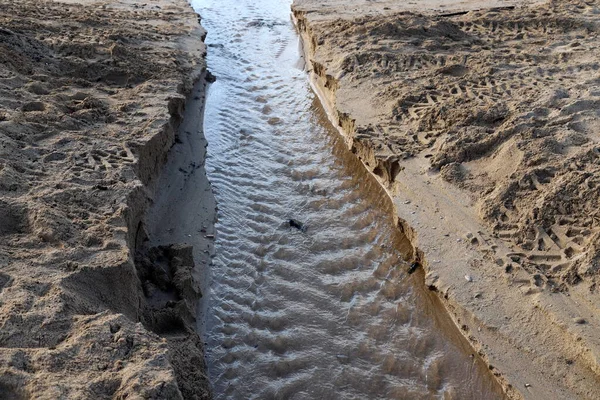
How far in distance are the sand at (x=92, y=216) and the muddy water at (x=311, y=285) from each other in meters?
0.26

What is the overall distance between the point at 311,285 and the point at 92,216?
155 centimetres

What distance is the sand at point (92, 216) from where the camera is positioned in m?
2.71

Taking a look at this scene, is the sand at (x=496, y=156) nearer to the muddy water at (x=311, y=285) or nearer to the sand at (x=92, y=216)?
the muddy water at (x=311, y=285)

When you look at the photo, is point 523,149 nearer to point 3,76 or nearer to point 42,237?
point 42,237

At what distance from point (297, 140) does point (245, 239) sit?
1.80m

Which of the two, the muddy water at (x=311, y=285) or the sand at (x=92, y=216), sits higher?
the sand at (x=92, y=216)

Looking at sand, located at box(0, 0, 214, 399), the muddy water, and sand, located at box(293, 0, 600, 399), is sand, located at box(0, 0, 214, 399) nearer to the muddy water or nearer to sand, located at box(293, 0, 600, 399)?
the muddy water

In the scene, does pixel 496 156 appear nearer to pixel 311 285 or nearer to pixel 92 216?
pixel 311 285

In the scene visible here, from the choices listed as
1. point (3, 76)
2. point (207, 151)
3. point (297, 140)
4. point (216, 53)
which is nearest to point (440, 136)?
point (297, 140)

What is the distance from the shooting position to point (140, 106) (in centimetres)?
560

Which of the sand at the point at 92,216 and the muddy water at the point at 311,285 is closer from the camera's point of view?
the sand at the point at 92,216

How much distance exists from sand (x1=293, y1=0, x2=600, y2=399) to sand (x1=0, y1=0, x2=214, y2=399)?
1599 mm

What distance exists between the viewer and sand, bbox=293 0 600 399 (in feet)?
11.9

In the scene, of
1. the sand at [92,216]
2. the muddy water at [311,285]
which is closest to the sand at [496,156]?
the muddy water at [311,285]
